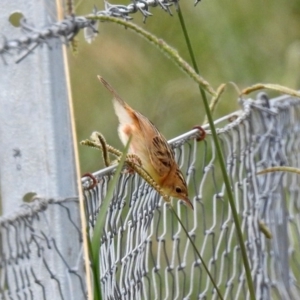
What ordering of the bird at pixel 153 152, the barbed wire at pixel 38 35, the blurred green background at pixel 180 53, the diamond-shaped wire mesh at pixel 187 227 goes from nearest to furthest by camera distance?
the barbed wire at pixel 38 35, the diamond-shaped wire mesh at pixel 187 227, the bird at pixel 153 152, the blurred green background at pixel 180 53

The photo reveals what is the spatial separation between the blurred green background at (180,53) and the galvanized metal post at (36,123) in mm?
2524

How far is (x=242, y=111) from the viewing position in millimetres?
2230

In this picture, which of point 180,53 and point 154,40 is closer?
point 154,40

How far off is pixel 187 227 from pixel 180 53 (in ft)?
6.64

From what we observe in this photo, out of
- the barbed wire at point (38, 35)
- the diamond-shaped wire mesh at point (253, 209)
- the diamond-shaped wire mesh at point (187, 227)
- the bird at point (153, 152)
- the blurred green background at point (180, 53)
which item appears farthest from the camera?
the blurred green background at point (180, 53)

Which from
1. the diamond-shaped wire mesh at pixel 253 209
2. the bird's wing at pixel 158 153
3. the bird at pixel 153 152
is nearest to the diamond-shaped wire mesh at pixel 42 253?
the diamond-shaped wire mesh at pixel 253 209

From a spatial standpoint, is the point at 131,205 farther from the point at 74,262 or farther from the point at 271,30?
the point at 271,30

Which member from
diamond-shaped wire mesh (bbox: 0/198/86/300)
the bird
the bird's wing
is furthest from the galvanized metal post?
the bird's wing

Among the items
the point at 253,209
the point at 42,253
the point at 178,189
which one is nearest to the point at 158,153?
the point at 178,189

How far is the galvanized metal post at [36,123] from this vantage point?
1078 millimetres

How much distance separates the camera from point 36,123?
3.56 ft

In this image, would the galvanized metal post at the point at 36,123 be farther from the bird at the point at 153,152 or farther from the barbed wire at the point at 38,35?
the bird at the point at 153,152

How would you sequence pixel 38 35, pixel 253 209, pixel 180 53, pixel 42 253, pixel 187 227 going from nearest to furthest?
pixel 38 35 < pixel 42 253 < pixel 187 227 < pixel 253 209 < pixel 180 53

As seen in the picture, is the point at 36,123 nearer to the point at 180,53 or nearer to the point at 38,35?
the point at 38,35
